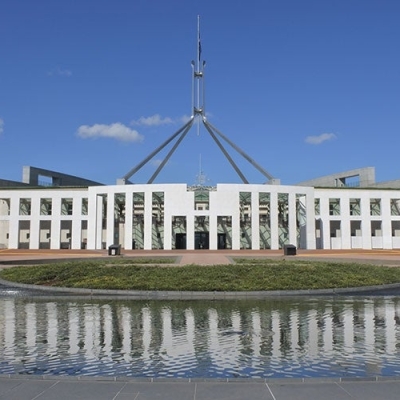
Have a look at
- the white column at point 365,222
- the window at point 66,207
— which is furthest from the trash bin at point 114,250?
the white column at point 365,222

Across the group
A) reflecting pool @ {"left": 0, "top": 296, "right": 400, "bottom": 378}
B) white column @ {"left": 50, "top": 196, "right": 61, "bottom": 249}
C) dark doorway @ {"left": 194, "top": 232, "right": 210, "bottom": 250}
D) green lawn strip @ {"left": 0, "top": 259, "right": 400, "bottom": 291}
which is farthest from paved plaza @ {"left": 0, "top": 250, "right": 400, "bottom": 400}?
white column @ {"left": 50, "top": 196, "right": 61, "bottom": 249}

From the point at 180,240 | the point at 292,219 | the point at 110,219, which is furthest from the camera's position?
the point at 180,240

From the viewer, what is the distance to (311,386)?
5207 millimetres

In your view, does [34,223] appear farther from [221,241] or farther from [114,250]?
[221,241]

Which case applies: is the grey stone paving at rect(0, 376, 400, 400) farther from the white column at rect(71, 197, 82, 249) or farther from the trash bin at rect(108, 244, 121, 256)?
the white column at rect(71, 197, 82, 249)

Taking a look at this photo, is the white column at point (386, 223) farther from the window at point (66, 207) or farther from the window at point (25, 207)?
the window at point (25, 207)

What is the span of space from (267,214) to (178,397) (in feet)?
168

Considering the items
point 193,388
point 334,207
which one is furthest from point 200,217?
point 193,388

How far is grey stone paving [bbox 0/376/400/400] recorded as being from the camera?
4859 millimetres

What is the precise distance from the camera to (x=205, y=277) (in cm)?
1755

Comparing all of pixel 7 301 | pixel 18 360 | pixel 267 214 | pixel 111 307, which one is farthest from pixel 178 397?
pixel 267 214

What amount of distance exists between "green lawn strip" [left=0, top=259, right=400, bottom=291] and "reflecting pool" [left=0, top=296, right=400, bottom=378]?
94.4 inches

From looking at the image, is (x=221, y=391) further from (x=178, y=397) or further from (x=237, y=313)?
(x=237, y=313)

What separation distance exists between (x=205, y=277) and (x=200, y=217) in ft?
114
